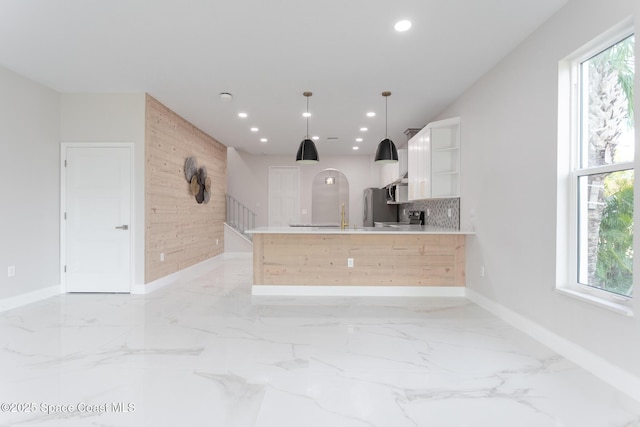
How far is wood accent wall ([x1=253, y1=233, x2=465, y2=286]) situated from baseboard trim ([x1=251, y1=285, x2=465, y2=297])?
0.06 m

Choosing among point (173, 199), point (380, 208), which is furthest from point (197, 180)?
point (380, 208)

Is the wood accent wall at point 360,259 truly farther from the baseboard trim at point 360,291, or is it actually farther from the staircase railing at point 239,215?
Answer: the staircase railing at point 239,215

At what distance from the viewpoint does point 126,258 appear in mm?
4398

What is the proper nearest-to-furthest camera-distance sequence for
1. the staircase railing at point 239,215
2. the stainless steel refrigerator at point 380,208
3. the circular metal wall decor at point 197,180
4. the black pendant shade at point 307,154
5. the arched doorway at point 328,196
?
the black pendant shade at point 307,154
the circular metal wall decor at point 197,180
the stainless steel refrigerator at point 380,208
the staircase railing at point 239,215
the arched doorway at point 328,196

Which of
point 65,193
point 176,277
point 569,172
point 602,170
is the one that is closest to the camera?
point 602,170

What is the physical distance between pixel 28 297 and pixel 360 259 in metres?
4.10

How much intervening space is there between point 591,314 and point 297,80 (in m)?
3.54

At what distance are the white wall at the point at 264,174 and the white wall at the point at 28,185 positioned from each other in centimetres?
477

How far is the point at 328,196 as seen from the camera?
9.38 m

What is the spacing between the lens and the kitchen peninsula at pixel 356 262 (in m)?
4.40

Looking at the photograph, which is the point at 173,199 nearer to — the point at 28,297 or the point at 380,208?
the point at 28,297

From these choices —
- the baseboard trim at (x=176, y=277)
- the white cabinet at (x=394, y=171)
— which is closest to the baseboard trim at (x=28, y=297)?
the baseboard trim at (x=176, y=277)

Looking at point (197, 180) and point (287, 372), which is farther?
point (197, 180)

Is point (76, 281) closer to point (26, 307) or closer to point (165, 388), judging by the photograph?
point (26, 307)
